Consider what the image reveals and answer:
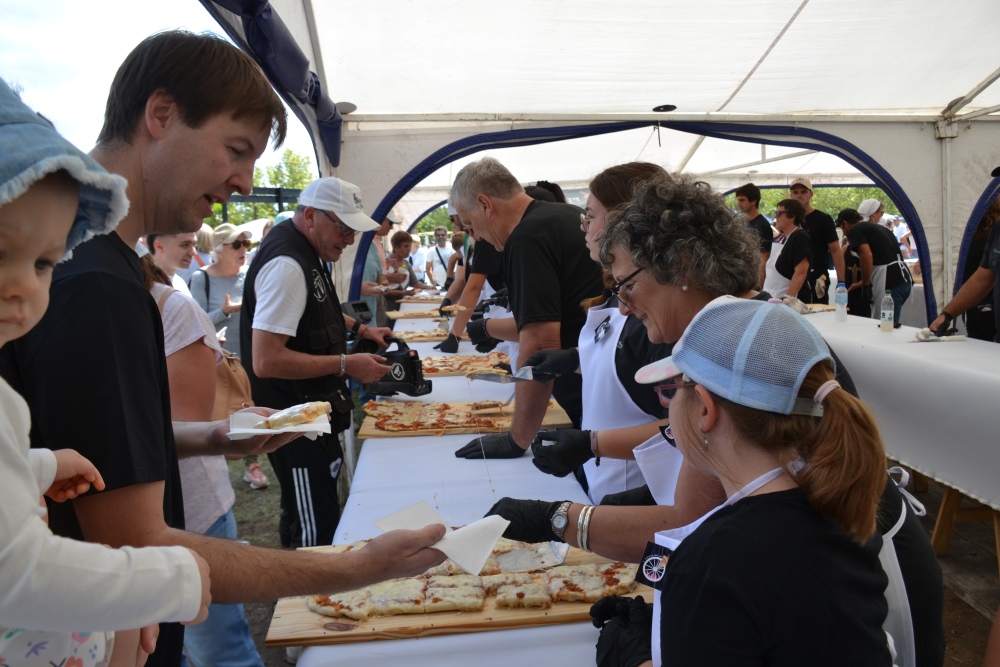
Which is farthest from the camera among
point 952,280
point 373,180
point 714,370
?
point 952,280

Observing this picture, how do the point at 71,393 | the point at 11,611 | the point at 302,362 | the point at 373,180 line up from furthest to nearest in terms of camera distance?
1. the point at 373,180
2. the point at 302,362
3. the point at 71,393
4. the point at 11,611

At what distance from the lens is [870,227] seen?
27.0ft

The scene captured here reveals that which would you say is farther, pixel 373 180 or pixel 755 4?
pixel 373 180

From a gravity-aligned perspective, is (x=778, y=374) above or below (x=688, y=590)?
above

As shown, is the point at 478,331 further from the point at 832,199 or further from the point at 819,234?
the point at 832,199

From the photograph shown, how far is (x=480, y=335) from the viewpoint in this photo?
4461 mm

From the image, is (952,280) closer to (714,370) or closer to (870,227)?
(870,227)

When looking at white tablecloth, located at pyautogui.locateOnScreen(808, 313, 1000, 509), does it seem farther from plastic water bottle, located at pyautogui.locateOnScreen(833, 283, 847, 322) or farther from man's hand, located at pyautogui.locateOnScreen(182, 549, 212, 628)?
man's hand, located at pyautogui.locateOnScreen(182, 549, 212, 628)

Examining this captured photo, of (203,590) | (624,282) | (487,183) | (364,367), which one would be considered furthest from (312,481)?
(203,590)

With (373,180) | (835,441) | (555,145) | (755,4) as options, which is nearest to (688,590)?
(835,441)

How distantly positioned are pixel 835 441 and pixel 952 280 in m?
8.54

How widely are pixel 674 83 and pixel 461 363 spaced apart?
4076mm

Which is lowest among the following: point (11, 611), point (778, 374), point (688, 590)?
point (688, 590)

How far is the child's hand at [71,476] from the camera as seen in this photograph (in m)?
0.91
